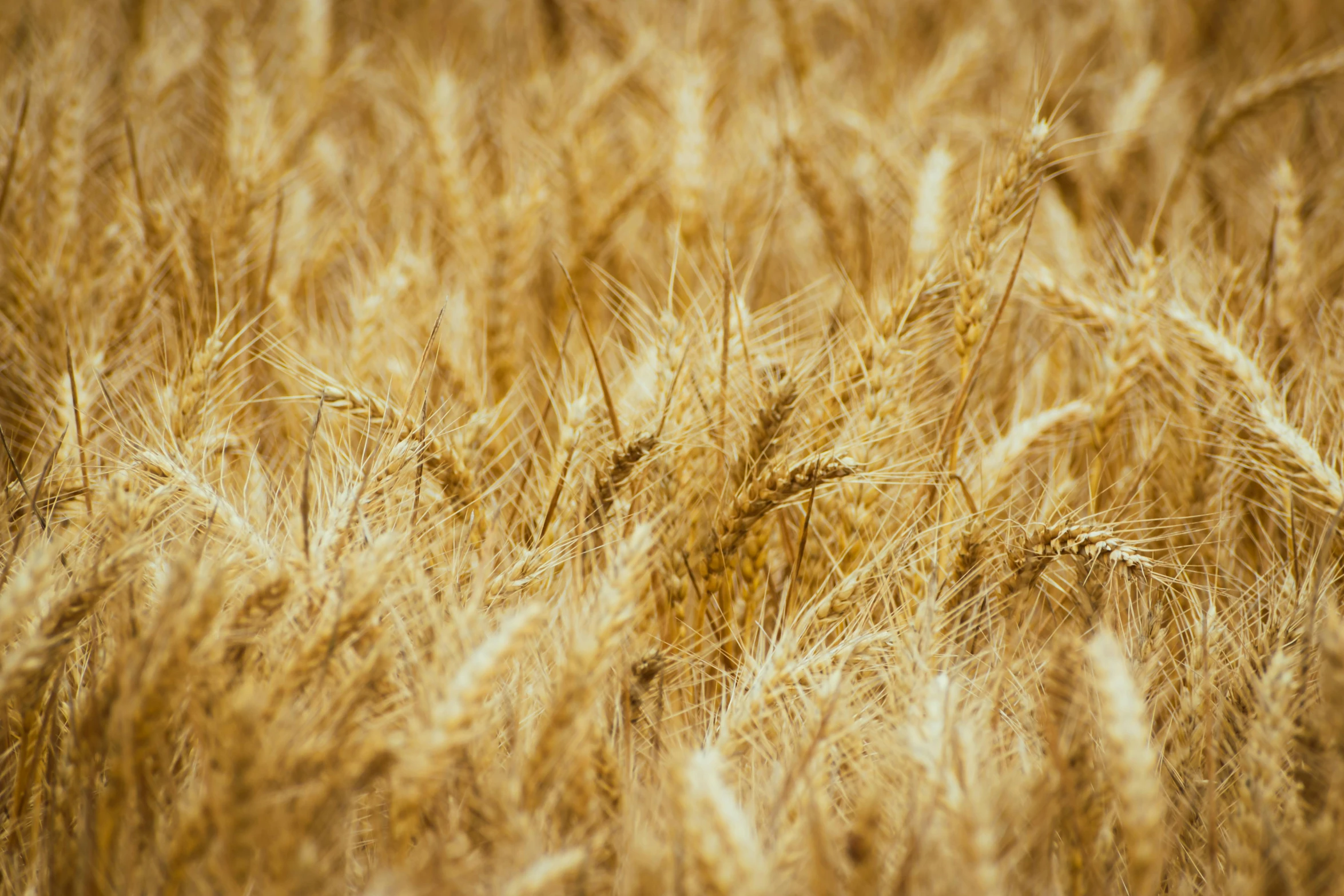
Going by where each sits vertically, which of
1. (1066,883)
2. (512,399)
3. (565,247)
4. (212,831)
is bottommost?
(1066,883)

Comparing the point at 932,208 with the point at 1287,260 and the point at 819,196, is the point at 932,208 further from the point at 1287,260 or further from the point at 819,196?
the point at 1287,260

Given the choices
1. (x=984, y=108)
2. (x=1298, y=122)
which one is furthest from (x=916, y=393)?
(x=1298, y=122)

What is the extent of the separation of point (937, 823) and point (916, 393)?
106 centimetres

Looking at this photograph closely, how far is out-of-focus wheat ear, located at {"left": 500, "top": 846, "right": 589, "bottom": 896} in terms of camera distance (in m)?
0.73

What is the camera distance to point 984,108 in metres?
3.02

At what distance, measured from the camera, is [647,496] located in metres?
1.40

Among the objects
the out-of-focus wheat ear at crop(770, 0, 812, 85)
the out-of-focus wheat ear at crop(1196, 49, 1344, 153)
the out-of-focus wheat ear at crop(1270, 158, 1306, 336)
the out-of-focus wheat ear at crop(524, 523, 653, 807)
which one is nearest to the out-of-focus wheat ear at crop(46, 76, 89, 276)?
the out-of-focus wheat ear at crop(524, 523, 653, 807)

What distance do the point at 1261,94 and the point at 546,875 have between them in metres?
2.72

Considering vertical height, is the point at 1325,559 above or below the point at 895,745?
above

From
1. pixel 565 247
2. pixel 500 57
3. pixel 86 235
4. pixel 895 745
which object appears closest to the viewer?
pixel 895 745

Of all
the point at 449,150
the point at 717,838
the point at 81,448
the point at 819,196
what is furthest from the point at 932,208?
the point at 81,448

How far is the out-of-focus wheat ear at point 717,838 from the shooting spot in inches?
28.9

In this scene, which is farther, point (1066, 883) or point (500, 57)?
point (500, 57)

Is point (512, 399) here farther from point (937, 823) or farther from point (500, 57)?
point (500, 57)
